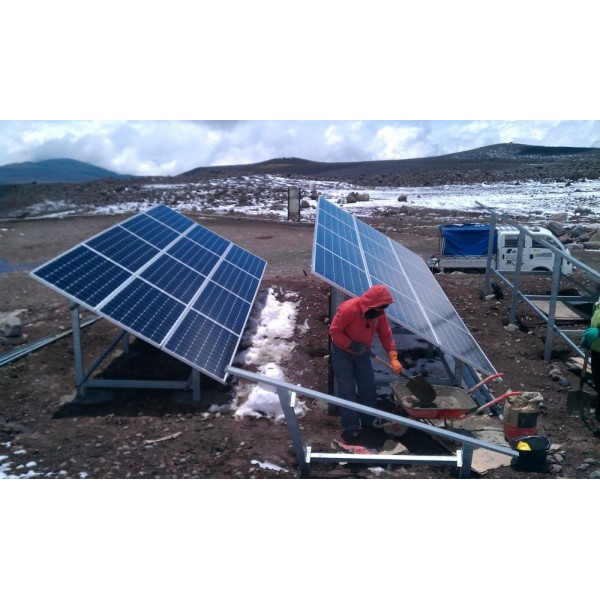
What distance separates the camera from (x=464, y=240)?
1719cm

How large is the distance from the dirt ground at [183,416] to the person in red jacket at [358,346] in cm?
37

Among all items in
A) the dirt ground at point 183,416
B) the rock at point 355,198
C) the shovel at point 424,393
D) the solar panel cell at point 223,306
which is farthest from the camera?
the rock at point 355,198

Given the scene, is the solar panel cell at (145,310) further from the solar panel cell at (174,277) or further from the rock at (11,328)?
the rock at (11,328)

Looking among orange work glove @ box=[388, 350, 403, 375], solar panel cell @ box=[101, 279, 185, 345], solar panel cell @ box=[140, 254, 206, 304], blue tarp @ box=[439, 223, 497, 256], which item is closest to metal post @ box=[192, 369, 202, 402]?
solar panel cell @ box=[101, 279, 185, 345]

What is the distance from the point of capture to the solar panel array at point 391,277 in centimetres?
738

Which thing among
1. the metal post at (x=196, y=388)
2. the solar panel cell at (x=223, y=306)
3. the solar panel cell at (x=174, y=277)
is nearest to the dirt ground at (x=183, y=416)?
the metal post at (x=196, y=388)

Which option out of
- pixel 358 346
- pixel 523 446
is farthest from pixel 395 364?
pixel 523 446

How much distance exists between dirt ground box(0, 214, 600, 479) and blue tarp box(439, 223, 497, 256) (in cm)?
483

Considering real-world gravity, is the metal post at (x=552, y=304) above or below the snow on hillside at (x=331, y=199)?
below

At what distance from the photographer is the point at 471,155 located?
8056cm

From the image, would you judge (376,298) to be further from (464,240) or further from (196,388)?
(464,240)

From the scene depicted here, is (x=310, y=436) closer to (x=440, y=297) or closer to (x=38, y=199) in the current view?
(x=440, y=297)

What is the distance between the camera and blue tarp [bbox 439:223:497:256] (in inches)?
674

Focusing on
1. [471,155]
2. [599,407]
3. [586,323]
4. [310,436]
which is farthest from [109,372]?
[471,155]
